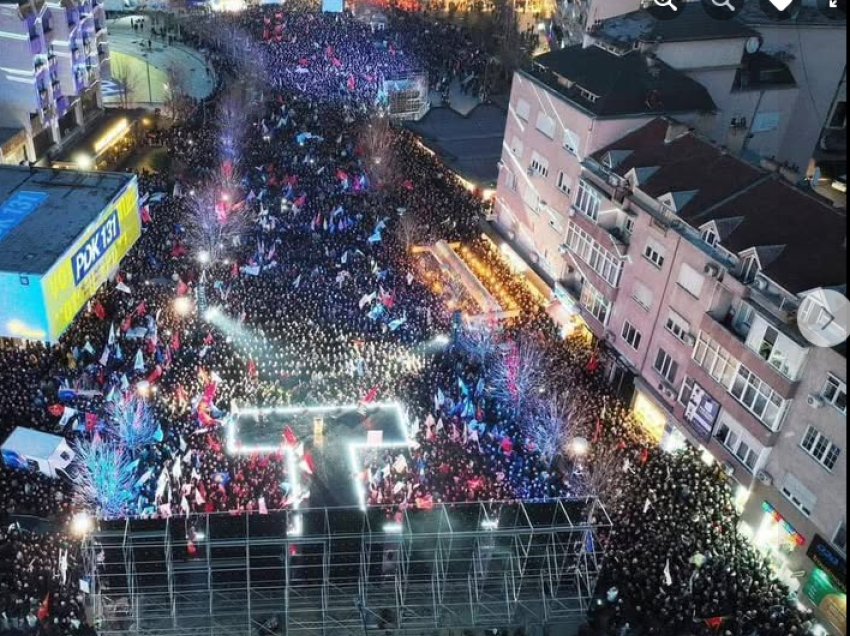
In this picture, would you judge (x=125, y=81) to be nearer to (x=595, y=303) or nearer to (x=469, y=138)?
(x=469, y=138)

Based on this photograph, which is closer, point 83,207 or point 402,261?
point 83,207

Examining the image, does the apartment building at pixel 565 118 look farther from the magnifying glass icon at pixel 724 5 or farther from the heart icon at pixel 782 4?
the heart icon at pixel 782 4

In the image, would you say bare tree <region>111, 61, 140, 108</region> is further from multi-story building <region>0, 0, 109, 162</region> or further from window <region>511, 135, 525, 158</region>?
window <region>511, 135, 525, 158</region>

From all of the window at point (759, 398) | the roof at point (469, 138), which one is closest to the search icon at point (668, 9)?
the roof at point (469, 138)

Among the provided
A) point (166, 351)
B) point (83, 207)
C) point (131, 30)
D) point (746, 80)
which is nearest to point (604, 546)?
point (166, 351)

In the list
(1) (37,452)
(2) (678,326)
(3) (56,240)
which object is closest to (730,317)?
(2) (678,326)

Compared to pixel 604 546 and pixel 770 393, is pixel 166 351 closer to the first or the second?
pixel 604 546
